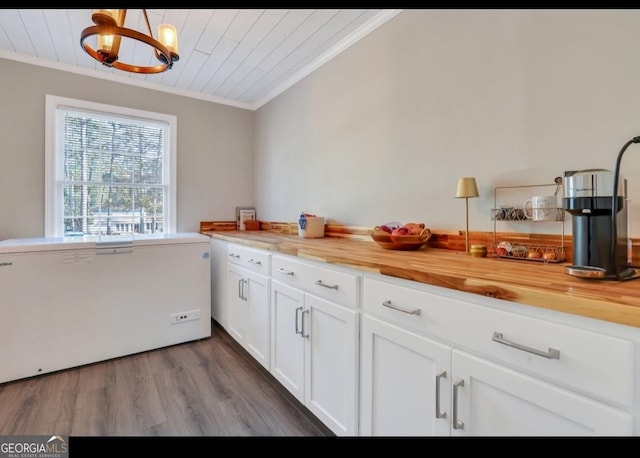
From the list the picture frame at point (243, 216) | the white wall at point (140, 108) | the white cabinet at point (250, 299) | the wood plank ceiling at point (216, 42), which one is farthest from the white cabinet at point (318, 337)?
the white wall at point (140, 108)

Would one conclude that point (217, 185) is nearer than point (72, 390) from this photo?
No

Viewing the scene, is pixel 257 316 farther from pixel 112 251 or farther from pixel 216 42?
pixel 216 42

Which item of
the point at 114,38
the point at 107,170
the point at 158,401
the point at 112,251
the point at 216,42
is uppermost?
the point at 216,42

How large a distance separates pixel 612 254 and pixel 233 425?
1.74 m

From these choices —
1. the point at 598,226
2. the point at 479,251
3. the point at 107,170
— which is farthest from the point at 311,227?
the point at 107,170

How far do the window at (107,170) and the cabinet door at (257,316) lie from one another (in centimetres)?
154

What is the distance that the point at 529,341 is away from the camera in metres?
0.76

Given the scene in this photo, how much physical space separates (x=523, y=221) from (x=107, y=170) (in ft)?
11.0

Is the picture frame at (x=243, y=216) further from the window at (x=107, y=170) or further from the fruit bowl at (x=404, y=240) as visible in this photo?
the fruit bowl at (x=404, y=240)

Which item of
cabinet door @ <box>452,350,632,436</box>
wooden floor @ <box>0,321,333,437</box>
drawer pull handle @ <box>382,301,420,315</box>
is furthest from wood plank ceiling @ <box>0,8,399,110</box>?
wooden floor @ <box>0,321,333,437</box>

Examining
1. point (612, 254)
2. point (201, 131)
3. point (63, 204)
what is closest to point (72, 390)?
point (63, 204)

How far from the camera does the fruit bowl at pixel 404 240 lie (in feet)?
5.16
